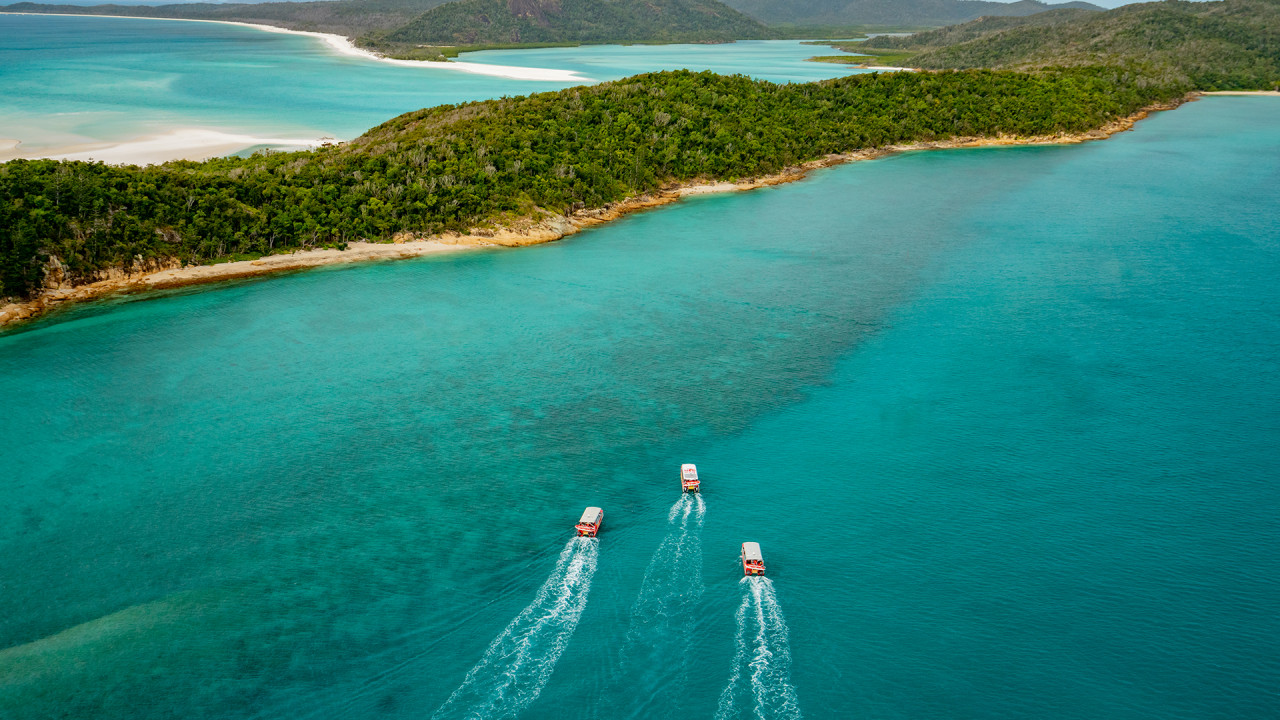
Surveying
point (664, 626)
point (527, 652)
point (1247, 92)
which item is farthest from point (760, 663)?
point (1247, 92)

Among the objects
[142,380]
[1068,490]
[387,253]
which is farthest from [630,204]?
[1068,490]

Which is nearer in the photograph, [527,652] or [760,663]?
[760,663]

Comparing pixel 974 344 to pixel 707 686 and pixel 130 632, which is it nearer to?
pixel 707 686

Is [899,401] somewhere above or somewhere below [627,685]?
above

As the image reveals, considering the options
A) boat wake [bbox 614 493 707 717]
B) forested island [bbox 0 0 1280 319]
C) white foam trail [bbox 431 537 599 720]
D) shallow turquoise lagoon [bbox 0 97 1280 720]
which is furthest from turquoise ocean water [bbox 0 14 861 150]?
white foam trail [bbox 431 537 599 720]

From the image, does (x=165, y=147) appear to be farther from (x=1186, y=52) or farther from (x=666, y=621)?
(x=1186, y=52)

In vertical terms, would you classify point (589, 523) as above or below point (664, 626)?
above

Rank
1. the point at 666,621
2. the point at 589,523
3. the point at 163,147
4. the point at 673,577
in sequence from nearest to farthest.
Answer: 1. the point at 666,621
2. the point at 673,577
3. the point at 589,523
4. the point at 163,147
